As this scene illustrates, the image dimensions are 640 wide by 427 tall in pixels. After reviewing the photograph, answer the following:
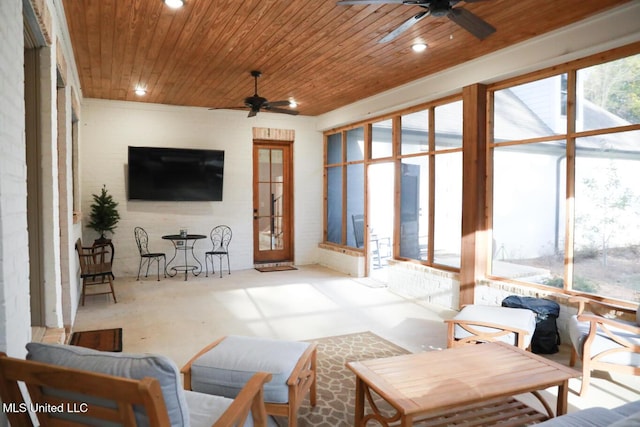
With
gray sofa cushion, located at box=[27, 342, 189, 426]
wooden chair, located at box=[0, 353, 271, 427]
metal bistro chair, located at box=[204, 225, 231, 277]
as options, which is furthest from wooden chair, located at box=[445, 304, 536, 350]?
metal bistro chair, located at box=[204, 225, 231, 277]

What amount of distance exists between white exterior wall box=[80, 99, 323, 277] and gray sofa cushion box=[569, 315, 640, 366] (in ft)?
18.3

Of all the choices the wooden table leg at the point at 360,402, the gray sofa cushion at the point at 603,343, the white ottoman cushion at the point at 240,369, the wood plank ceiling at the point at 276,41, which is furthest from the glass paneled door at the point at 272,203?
the wooden table leg at the point at 360,402

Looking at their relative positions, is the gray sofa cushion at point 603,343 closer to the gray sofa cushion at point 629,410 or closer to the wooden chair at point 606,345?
the wooden chair at point 606,345

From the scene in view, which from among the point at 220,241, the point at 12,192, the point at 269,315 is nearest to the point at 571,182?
the point at 269,315

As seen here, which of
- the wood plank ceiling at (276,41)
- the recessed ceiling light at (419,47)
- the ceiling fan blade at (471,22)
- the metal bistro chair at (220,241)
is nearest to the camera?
the ceiling fan blade at (471,22)

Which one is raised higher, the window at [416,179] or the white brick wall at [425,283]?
the window at [416,179]

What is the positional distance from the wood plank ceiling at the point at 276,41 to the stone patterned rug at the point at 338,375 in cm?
293

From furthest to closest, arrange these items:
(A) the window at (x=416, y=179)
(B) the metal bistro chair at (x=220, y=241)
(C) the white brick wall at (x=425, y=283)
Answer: (B) the metal bistro chair at (x=220, y=241), (A) the window at (x=416, y=179), (C) the white brick wall at (x=425, y=283)

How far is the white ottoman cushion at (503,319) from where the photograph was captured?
319 centimetres

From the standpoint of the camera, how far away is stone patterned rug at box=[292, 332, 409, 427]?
2551 mm

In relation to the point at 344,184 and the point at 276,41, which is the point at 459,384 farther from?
the point at 344,184

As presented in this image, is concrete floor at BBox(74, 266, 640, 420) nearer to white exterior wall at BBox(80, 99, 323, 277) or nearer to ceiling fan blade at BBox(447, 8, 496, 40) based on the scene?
white exterior wall at BBox(80, 99, 323, 277)

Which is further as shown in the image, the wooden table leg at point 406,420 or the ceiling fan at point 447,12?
the ceiling fan at point 447,12

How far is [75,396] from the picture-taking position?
51.3 inches
